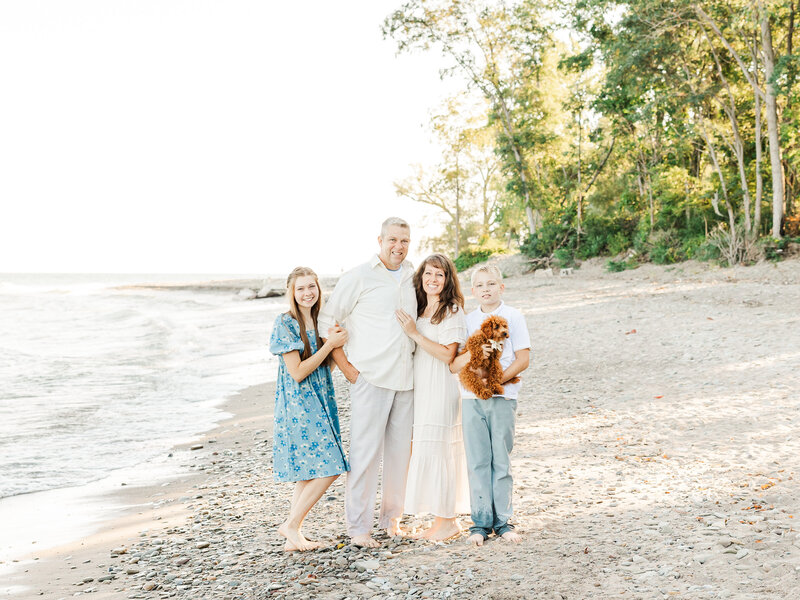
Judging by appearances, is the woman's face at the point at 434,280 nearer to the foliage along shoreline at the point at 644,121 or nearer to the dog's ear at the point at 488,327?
the dog's ear at the point at 488,327

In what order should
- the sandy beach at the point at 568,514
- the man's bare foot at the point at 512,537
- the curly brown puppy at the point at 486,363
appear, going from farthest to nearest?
the man's bare foot at the point at 512,537 → the curly brown puppy at the point at 486,363 → the sandy beach at the point at 568,514

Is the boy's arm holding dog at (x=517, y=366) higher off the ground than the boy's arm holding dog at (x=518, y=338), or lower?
lower

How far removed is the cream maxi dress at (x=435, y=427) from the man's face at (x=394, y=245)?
416 millimetres

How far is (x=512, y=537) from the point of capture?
4266 mm

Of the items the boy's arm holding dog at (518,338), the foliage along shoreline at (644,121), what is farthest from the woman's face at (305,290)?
the foliage along shoreline at (644,121)

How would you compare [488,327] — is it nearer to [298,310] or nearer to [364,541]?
[298,310]

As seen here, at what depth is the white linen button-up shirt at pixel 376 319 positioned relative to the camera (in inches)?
172

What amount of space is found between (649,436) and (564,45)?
85.2 feet

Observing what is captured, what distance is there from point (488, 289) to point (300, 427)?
1465 mm

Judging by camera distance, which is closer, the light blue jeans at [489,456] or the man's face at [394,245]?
the light blue jeans at [489,456]

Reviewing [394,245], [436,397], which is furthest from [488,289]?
[436,397]

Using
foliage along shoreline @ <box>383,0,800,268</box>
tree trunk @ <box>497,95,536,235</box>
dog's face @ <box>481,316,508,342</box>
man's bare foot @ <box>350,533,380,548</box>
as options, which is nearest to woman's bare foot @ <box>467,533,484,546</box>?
man's bare foot @ <box>350,533,380,548</box>

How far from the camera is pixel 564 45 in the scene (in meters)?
29.2

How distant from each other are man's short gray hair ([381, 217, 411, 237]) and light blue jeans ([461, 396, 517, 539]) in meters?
1.17
